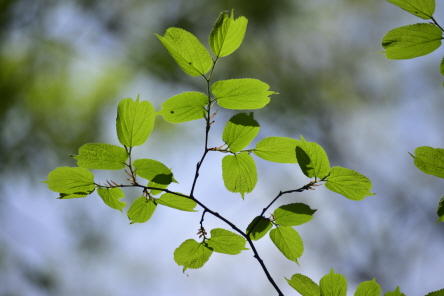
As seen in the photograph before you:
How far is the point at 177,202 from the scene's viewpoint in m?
0.62

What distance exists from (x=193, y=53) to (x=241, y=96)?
11 centimetres

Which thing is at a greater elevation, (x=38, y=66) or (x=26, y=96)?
(x=38, y=66)

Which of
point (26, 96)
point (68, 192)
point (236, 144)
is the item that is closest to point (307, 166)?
point (236, 144)

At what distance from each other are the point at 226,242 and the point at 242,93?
289 millimetres

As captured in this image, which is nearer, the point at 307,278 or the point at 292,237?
the point at 307,278

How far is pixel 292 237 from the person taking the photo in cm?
64

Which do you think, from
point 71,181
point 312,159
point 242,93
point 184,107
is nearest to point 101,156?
point 71,181

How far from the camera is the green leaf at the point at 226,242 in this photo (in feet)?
2.00

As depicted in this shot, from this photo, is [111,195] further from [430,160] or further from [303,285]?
[430,160]

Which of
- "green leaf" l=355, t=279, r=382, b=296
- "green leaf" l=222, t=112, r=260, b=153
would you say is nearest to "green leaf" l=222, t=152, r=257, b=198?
"green leaf" l=222, t=112, r=260, b=153

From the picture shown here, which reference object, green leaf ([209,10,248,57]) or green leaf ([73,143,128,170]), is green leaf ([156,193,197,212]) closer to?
green leaf ([73,143,128,170])

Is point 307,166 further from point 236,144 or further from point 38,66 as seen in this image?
point 38,66

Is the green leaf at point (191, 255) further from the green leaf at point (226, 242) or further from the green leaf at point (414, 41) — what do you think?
the green leaf at point (414, 41)

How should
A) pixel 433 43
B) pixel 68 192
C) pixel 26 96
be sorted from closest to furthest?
pixel 433 43 → pixel 68 192 → pixel 26 96
